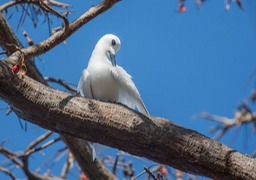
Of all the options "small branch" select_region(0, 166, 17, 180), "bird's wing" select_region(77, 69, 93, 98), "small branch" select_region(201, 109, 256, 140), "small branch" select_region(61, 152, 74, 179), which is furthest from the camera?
"small branch" select_region(61, 152, 74, 179)

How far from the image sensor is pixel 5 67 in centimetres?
262

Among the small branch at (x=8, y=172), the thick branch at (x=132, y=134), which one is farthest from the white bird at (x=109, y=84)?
the small branch at (x=8, y=172)

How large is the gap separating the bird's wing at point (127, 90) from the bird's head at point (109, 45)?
0.44 m

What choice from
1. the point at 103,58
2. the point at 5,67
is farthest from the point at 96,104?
the point at 103,58

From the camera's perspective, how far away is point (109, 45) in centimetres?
449

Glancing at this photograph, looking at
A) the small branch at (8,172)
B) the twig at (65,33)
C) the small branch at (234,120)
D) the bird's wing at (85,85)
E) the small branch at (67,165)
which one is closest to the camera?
the small branch at (234,120)

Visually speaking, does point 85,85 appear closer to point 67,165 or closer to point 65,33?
point 65,33

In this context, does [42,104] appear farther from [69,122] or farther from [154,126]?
[154,126]

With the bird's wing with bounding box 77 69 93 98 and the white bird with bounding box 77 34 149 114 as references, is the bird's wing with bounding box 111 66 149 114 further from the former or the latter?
the bird's wing with bounding box 77 69 93 98

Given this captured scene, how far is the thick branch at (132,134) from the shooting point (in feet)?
8.78

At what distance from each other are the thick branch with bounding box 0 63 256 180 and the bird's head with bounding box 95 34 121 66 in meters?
1.68

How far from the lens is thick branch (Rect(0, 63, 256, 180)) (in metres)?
2.68

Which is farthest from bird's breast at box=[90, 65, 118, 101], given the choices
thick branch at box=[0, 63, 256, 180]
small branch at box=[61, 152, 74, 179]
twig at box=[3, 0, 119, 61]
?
small branch at box=[61, 152, 74, 179]

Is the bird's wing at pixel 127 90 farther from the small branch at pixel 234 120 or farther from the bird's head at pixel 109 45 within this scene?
the small branch at pixel 234 120
